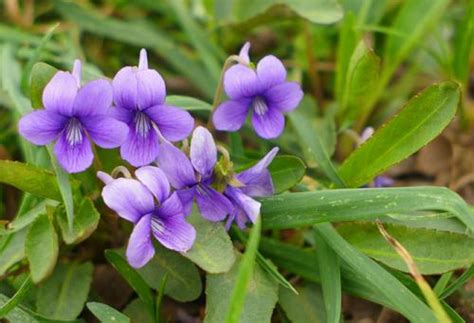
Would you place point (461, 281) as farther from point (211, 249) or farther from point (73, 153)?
point (73, 153)

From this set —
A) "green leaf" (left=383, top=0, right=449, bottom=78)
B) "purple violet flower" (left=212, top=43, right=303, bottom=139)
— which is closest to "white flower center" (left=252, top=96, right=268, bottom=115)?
"purple violet flower" (left=212, top=43, right=303, bottom=139)

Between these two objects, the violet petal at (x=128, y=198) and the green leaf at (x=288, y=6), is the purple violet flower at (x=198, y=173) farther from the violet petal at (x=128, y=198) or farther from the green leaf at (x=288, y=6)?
the green leaf at (x=288, y=6)

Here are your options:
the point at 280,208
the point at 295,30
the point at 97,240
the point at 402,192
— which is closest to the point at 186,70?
the point at 295,30

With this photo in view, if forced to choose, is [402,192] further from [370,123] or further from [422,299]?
[370,123]

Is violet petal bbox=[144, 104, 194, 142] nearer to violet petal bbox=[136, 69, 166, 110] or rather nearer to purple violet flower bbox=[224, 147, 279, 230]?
violet petal bbox=[136, 69, 166, 110]

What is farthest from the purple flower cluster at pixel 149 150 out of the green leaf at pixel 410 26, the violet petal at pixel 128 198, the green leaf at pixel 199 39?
the green leaf at pixel 410 26

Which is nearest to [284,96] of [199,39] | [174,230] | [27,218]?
[174,230]
